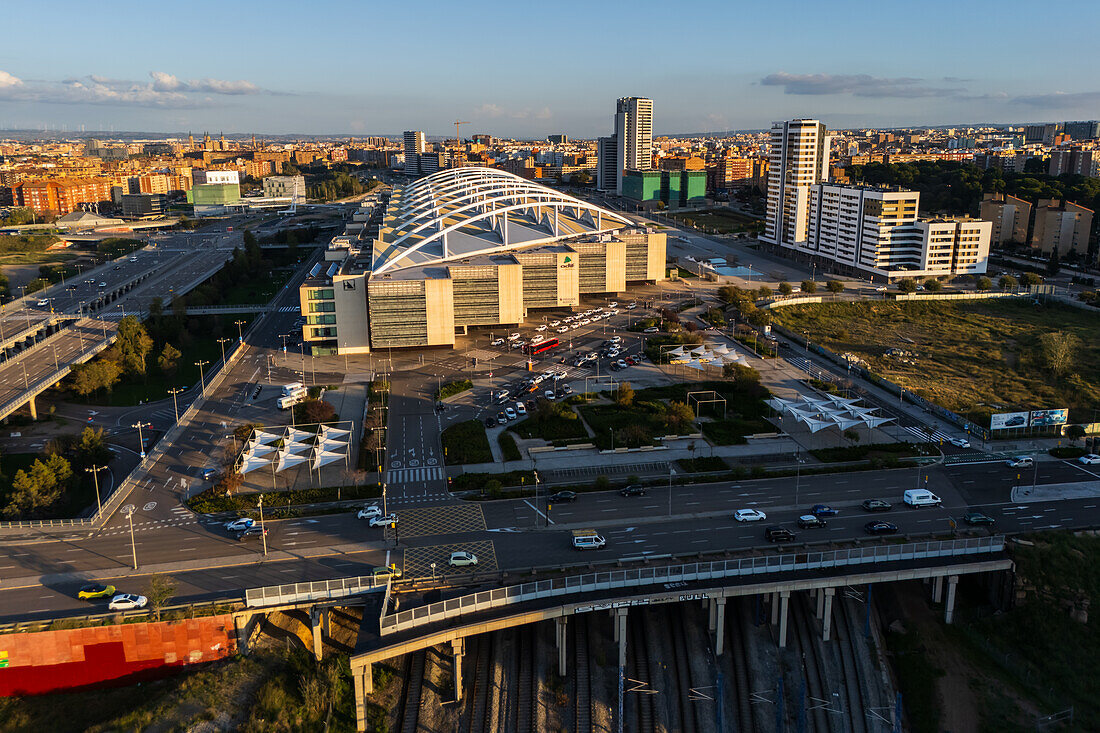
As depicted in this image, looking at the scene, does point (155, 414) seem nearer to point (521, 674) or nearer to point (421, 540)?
point (421, 540)

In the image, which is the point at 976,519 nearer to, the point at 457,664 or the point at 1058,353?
the point at 457,664

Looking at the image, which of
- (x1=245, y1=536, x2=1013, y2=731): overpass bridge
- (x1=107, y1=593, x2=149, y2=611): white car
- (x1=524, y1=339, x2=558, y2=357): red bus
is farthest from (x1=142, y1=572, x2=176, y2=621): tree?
(x1=524, y1=339, x2=558, y2=357): red bus

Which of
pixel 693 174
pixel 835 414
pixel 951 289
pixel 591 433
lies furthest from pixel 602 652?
pixel 693 174

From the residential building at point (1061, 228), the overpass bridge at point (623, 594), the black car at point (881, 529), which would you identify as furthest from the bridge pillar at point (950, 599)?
the residential building at point (1061, 228)

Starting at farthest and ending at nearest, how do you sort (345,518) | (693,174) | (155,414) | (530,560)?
(693,174) → (155,414) → (345,518) → (530,560)

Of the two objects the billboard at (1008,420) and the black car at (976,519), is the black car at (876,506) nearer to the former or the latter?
the black car at (976,519)

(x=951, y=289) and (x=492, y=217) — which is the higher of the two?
(x=492, y=217)

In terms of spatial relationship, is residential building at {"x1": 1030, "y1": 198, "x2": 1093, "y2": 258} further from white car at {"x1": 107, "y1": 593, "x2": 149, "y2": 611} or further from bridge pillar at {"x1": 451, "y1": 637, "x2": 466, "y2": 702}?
white car at {"x1": 107, "y1": 593, "x2": 149, "y2": 611}
